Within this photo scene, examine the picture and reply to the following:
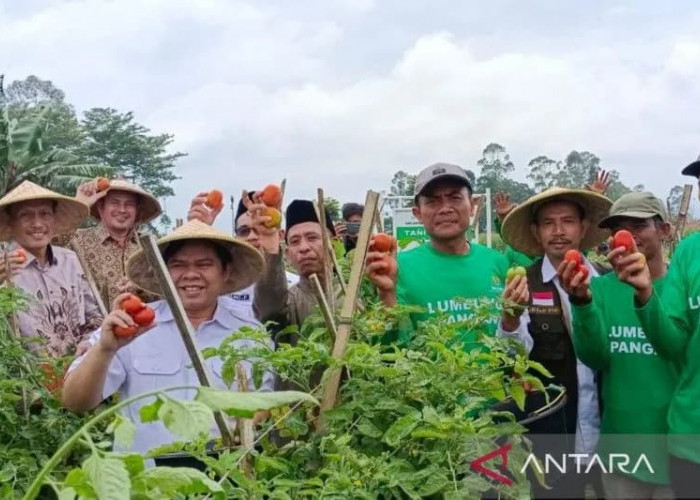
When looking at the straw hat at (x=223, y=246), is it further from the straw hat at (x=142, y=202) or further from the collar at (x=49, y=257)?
the straw hat at (x=142, y=202)

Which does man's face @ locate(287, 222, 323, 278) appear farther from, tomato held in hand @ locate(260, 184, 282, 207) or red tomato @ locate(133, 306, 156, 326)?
red tomato @ locate(133, 306, 156, 326)

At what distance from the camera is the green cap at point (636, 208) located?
2818mm

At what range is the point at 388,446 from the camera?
1.74 metres

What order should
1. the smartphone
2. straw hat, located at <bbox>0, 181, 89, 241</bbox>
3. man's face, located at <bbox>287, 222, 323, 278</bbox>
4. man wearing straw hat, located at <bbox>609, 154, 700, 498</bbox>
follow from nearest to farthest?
man wearing straw hat, located at <bbox>609, 154, 700, 498</bbox>
man's face, located at <bbox>287, 222, 323, 278</bbox>
straw hat, located at <bbox>0, 181, 89, 241</bbox>
the smartphone

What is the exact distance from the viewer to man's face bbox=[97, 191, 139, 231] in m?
4.04

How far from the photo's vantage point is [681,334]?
254cm

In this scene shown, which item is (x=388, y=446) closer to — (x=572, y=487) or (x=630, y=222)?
(x=572, y=487)

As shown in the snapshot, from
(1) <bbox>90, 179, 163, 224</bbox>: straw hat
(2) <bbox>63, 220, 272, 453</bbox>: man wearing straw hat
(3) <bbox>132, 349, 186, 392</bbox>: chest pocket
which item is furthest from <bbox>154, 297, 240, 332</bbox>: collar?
(1) <bbox>90, 179, 163, 224</bbox>: straw hat

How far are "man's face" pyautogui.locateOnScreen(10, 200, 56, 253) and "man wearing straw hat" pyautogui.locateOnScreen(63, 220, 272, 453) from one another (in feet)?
3.29

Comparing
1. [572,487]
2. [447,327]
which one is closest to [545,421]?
[572,487]

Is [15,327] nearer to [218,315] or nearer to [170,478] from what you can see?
[218,315]

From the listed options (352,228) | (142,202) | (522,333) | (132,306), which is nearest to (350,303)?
(132,306)

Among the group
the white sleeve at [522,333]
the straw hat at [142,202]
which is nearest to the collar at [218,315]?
the white sleeve at [522,333]

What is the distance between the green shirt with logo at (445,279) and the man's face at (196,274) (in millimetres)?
686
